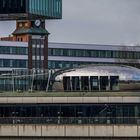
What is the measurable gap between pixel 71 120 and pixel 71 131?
1520 millimetres

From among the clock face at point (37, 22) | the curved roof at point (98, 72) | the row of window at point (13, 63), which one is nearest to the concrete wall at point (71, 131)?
the curved roof at point (98, 72)

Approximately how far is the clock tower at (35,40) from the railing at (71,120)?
383 feet

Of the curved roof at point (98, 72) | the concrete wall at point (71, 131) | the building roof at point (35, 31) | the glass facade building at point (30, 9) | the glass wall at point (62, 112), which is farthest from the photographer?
the building roof at point (35, 31)

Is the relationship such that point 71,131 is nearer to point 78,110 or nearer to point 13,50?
point 78,110

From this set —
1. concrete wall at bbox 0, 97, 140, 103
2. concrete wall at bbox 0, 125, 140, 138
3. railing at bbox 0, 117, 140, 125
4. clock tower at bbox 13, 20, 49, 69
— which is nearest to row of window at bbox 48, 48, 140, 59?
clock tower at bbox 13, 20, 49, 69

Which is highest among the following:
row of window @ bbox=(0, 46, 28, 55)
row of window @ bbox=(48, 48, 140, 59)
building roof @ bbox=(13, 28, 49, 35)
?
building roof @ bbox=(13, 28, 49, 35)

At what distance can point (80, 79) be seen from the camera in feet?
293

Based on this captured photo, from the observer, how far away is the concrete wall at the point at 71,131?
203ft

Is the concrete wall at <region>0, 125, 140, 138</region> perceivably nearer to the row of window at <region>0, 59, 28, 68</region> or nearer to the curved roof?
the curved roof

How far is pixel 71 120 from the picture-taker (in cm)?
6384

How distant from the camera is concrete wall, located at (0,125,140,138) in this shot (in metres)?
61.9

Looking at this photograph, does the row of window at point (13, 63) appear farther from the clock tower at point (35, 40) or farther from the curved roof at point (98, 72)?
the curved roof at point (98, 72)

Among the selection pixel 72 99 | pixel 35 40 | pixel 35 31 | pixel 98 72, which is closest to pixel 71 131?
pixel 72 99

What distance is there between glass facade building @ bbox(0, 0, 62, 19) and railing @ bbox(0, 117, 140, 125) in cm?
8365
